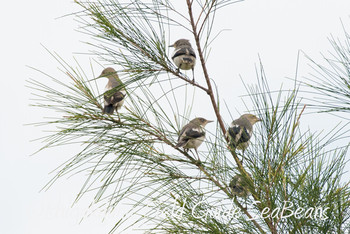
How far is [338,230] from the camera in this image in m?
2.83

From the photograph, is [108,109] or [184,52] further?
[184,52]

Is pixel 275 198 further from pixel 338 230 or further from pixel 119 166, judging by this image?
pixel 119 166

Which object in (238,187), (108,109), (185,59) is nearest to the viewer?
(238,187)

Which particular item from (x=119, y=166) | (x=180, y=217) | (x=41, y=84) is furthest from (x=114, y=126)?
(x=180, y=217)

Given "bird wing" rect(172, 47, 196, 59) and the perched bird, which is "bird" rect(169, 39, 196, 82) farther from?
the perched bird

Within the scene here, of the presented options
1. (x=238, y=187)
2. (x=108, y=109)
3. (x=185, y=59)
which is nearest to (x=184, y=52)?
(x=185, y=59)

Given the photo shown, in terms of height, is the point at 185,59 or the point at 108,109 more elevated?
the point at 185,59

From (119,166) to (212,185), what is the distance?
2.15 feet

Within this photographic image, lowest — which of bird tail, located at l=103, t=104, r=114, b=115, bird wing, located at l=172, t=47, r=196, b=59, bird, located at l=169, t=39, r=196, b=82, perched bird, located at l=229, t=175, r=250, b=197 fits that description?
perched bird, located at l=229, t=175, r=250, b=197

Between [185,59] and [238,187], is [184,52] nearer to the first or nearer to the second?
[185,59]

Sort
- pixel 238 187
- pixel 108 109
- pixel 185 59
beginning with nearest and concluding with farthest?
pixel 238 187, pixel 108 109, pixel 185 59

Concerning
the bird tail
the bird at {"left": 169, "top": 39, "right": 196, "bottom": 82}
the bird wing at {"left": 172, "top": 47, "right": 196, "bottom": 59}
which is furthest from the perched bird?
the bird wing at {"left": 172, "top": 47, "right": 196, "bottom": 59}

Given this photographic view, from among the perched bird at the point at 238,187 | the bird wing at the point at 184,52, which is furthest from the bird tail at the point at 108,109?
the bird wing at the point at 184,52

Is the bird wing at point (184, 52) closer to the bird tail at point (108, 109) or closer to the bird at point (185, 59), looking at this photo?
the bird at point (185, 59)
